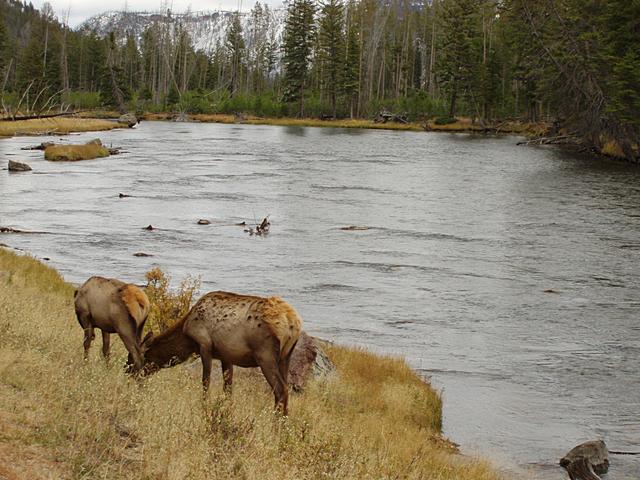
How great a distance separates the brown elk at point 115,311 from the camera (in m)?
9.62

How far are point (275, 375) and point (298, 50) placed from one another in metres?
115

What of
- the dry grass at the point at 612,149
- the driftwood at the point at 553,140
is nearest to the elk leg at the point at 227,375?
the dry grass at the point at 612,149

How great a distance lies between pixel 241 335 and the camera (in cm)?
866

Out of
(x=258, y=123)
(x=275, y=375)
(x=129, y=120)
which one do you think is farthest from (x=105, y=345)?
(x=258, y=123)

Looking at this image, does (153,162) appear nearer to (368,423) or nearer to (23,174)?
(23,174)

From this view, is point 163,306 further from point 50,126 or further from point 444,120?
point 444,120

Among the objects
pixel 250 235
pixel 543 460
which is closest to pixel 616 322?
pixel 543 460

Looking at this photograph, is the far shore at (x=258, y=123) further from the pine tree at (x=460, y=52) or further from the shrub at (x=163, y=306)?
the shrub at (x=163, y=306)

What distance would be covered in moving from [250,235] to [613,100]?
3538cm

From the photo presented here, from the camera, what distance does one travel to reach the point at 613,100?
55.8 metres

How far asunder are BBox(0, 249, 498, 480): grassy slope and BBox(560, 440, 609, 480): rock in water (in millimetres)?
1336

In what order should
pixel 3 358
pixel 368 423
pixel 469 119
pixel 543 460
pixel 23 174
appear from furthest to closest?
A: pixel 469 119 < pixel 23 174 < pixel 543 460 < pixel 368 423 < pixel 3 358

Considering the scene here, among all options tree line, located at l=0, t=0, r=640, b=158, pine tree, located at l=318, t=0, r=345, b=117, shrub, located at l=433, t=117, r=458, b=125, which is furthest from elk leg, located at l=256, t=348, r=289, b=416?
pine tree, located at l=318, t=0, r=345, b=117

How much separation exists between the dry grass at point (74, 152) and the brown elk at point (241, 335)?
46986 millimetres
